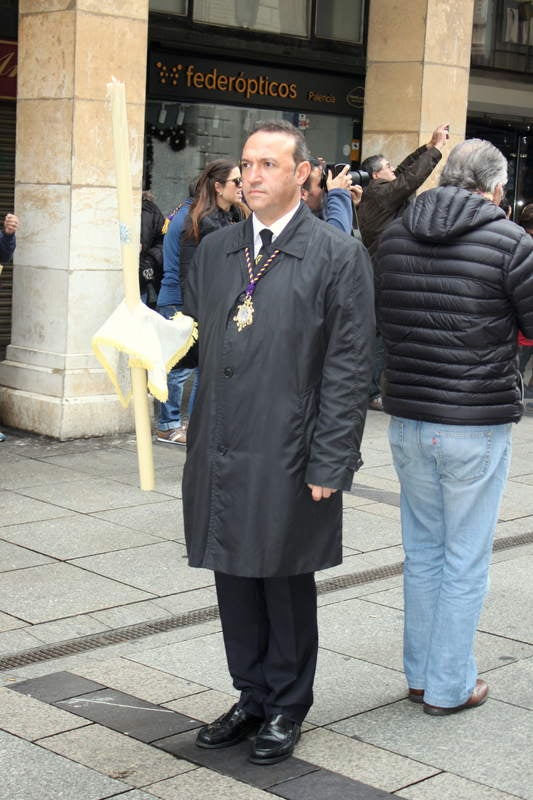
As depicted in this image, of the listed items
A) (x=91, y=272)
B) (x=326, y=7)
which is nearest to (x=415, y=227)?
(x=91, y=272)

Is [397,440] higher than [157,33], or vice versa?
[157,33]

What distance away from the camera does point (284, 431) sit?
3930 mm

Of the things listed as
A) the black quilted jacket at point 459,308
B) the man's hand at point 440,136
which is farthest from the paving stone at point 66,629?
the man's hand at point 440,136

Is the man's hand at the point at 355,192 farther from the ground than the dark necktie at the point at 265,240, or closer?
farther from the ground

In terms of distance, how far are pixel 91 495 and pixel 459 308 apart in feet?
12.3

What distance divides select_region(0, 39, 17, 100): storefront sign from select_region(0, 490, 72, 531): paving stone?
20.8 feet

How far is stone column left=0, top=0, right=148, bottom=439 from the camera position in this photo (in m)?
8.97

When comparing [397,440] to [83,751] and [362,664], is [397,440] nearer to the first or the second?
[362,664]

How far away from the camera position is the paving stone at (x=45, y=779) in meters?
3.77

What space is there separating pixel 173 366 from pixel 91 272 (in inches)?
197

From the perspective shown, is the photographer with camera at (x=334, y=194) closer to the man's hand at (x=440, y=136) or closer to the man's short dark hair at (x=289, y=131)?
the man's short dark hair at (x=289, y=131)

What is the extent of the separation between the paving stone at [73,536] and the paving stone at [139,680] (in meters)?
1.43

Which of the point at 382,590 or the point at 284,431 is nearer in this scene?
the point at 284,431

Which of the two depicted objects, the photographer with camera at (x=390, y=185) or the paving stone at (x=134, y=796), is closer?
the paving stone at (x=134, y=796)
